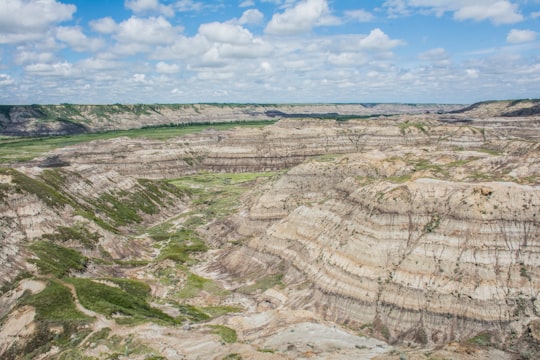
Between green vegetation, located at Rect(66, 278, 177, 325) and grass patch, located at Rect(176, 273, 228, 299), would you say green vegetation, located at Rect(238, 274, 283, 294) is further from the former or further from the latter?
green vegetation, located at Rect(66, 278, 177, 325)

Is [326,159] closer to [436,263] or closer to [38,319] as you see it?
[436,263]

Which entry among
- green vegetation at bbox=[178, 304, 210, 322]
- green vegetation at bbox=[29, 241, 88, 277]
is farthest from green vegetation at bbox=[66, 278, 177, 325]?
green vegetation at bbox=[29, 241, 88, 277]

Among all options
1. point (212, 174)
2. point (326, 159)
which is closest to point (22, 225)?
point (326, 159)

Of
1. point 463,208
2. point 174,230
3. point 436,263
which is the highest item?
point 463,208

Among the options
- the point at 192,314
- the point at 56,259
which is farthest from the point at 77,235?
the point at 192,314

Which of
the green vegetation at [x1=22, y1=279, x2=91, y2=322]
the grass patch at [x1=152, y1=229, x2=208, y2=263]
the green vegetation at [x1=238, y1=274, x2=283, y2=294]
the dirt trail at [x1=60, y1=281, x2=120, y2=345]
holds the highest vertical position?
the green vegetation at [x1=22, y1=279, x2=91, y2=322]

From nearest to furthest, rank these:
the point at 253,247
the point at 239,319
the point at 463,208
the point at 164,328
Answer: the point at 164,328
the point at 239,319
the point at 463,208
the point at 253,247
